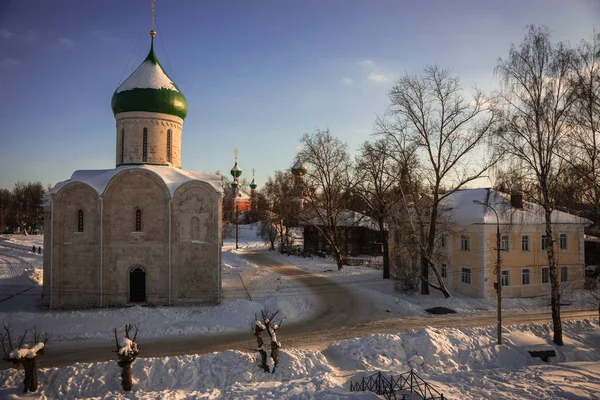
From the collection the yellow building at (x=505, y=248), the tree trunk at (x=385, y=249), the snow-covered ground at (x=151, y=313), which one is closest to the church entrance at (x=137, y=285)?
the snow-covered ground at (x=151, y=313)

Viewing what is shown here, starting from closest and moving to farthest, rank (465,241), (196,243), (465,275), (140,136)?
1. (196,243)
2. (140,136)
3. (465,275)
4. (465,241)

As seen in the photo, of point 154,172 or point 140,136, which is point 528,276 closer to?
point 154,172

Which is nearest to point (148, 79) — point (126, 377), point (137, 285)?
point (137, 285)

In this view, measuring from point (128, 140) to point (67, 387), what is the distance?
14.8 meters

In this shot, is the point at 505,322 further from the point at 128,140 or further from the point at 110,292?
the point at 128,140

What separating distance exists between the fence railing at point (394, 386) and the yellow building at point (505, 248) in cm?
1321

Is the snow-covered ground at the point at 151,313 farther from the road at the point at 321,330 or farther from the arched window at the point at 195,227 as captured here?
the arched window at the point at 195,227

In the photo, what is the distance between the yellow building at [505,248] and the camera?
2339 cm

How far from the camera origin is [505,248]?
24.2 metres

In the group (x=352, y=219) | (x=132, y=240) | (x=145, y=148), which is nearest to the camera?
(x=132, y=240)

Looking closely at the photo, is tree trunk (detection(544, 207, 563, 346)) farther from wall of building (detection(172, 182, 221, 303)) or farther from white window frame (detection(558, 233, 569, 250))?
wall of building (detection(172, 182, 221, 303))

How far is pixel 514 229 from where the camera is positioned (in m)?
24.4

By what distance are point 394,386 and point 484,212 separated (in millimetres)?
15480

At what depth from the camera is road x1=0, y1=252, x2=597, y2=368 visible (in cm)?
1513
